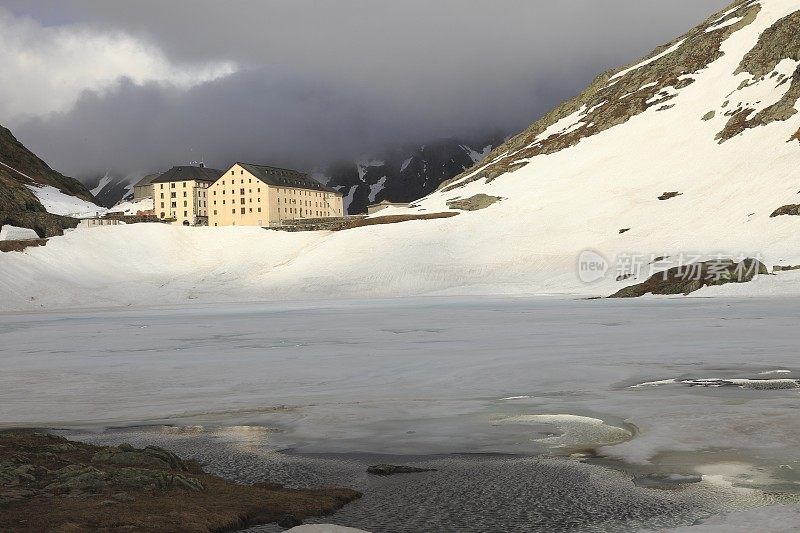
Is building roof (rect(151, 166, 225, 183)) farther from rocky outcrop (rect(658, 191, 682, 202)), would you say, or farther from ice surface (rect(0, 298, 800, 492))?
ice surface (rect(0, 298, 800, 492))

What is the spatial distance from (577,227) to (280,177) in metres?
112

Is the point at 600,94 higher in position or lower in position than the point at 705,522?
higher

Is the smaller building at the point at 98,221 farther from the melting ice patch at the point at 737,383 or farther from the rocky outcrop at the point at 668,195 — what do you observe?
the melting ice patch at the point at 737,383

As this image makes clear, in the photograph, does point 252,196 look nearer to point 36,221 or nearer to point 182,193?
point 182,193

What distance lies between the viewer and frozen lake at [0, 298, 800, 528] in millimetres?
8828

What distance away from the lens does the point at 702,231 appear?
58.1 m

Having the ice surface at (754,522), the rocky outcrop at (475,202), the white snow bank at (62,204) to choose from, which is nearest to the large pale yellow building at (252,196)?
the white snow bank at (62,204)

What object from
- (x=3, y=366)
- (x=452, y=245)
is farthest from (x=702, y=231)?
(x=3, y=366)

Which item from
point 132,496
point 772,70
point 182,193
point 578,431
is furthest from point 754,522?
point 182,193

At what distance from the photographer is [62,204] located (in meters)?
135

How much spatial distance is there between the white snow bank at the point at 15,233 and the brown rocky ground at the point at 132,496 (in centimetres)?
6709

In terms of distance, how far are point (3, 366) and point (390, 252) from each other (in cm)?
4988

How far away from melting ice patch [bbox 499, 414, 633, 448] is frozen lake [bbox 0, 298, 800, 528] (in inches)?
1.0

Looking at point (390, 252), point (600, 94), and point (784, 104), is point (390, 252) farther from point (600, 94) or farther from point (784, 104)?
point (600, 94)
